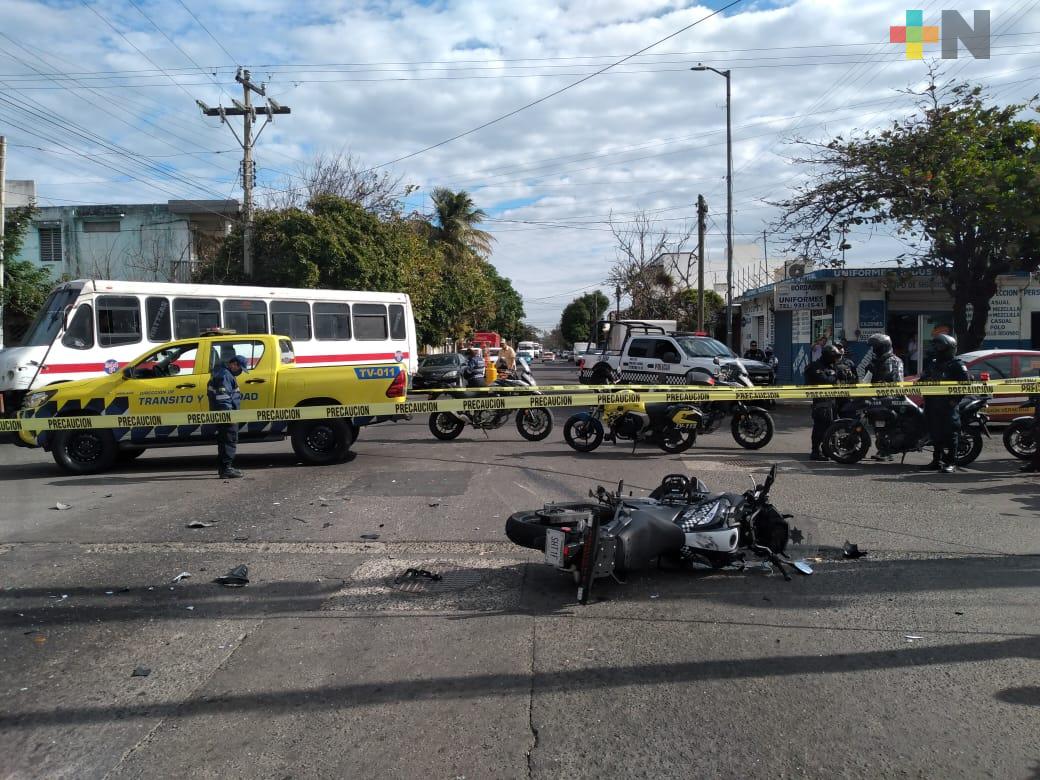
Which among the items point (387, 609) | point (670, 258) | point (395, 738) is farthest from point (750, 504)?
point (670, 258)

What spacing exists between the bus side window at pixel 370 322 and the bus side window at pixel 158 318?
219 inches

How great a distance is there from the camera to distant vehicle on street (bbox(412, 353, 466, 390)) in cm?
2731

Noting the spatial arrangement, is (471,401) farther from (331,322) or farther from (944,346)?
(331,322)

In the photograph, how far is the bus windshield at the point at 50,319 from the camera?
51.4 ft

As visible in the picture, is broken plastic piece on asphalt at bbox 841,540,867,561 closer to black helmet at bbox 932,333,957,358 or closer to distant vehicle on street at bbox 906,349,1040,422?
black helmet at bbox 932,333,957,358

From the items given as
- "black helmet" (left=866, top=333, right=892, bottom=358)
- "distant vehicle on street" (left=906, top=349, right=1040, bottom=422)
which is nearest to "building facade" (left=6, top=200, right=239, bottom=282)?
"distant vehicle on street" (left=906, top=349, right=1040, bottom=422)

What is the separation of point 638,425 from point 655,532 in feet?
22.1

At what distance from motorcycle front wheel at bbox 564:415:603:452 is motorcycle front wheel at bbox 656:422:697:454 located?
935 millimetres

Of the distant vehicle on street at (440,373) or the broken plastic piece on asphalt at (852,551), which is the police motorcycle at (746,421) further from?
the distant vehicle on street at (440,373)

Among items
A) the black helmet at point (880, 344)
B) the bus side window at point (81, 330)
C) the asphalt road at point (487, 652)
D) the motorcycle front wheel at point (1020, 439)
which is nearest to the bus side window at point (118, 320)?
the bus side window at point (81, 330)

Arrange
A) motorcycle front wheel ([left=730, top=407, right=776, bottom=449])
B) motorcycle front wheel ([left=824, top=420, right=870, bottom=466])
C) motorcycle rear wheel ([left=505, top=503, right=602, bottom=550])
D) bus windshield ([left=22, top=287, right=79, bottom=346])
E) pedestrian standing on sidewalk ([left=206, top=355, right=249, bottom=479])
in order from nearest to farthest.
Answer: motorcycle rear wheel ([left=505, top=503, right=602, bottom=550]), pedestrian standing on sidewalk ([left=206, top=355, right=249, bottom=479]), motorcycle front wheel ([left=824, top=420, right=870, bottom=466]), motorcycle front wheel ([left=730, top=407, right=776, bottom=449]), bus windshield ([left=22, top=287, right=79, bottom=346])

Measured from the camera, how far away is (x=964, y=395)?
1064cm

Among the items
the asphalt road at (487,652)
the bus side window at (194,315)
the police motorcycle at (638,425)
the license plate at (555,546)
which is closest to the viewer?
the asphalt road at (487,652)

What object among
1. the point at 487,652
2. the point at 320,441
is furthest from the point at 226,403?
the point at 487,652
